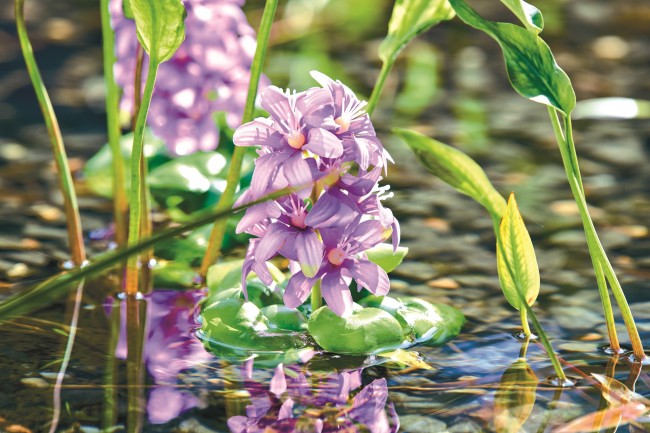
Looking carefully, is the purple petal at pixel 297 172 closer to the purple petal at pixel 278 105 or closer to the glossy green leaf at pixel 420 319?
the purple petal at pixel 278 105

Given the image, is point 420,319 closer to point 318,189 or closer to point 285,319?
point 285,319

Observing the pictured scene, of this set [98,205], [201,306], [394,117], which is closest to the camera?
[201,306]

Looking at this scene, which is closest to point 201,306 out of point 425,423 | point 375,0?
point 425,423

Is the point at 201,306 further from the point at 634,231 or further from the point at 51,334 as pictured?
the point at 634,231

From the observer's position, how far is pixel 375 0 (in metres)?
3.57

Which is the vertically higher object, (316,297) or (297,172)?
(297,172)

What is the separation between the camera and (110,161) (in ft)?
6.54

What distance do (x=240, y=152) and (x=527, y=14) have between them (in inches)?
19.2

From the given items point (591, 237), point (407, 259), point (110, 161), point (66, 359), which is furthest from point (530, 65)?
point (110, 161)

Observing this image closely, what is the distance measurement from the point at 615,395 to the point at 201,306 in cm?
64

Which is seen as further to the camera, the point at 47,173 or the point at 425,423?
the point at 47,173

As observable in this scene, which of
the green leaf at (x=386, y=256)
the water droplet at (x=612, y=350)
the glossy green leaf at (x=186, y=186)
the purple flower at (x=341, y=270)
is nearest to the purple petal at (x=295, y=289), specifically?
the purple flower at (x=341, y=270)

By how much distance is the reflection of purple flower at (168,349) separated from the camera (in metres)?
1.26

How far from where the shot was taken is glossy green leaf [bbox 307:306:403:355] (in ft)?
4.48
